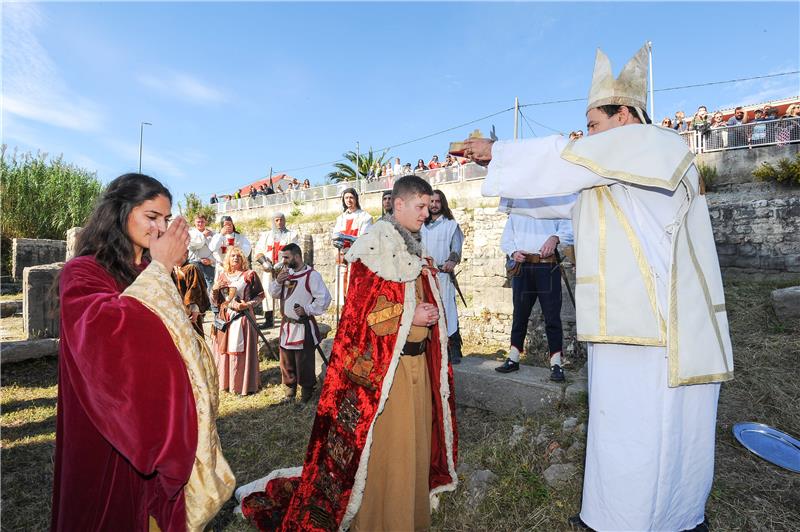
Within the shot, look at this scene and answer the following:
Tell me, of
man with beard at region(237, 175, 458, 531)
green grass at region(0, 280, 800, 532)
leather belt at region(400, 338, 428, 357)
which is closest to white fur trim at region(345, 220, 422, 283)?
man with beard at region(237, 175, 458, 531)

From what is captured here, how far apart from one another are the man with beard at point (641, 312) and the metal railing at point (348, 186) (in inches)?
347

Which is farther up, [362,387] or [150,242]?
[150,242]

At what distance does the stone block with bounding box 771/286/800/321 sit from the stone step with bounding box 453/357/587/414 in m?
2.66

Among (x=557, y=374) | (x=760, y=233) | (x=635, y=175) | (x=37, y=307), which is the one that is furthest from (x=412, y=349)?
(x=760, y=233)

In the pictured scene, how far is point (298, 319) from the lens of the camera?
5738mm

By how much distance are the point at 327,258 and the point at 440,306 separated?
11.3 meters

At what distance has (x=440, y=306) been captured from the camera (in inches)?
118

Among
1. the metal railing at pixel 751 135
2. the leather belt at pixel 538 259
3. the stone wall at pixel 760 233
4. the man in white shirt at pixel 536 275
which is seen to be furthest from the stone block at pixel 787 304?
the metal railing at pixel 751 135

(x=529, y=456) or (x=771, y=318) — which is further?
(x=771, y=318)

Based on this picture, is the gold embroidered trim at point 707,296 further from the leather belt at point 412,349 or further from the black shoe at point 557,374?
the black shoe at point 557,374

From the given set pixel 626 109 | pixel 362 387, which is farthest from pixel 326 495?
pixel 626 109

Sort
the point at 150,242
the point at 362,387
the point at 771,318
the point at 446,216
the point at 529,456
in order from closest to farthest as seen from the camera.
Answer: the point at 150,242 → the point at 362,387 → the point at 529,456 → the point at 771,318 → the point at 446,216

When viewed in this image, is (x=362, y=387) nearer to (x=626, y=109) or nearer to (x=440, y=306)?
(x=440, y=306)

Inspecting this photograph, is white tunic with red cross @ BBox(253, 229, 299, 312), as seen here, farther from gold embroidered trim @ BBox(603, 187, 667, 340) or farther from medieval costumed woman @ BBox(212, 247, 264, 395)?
gold embroidered trim @ BBox(603, 187, 667, 340)
